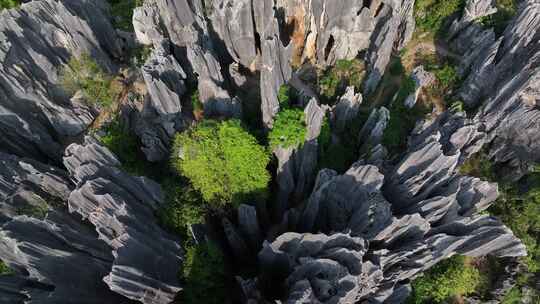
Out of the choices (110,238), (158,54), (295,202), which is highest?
(158,54)

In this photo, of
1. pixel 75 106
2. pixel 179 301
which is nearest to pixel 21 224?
pixel 179 301

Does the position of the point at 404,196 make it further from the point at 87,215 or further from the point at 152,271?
the point at 87,215

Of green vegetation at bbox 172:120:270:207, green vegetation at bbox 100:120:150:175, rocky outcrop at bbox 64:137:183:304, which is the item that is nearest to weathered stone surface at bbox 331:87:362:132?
green vegetation at bbox 172:120:270:207

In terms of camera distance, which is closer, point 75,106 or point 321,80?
point 75,106

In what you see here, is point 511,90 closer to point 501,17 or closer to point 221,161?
point 501,17

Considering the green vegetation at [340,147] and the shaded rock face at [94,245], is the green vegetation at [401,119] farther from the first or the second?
the shaded rock face at [94,245]

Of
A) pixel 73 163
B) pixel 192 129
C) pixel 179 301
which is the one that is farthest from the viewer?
pixel 192 129
